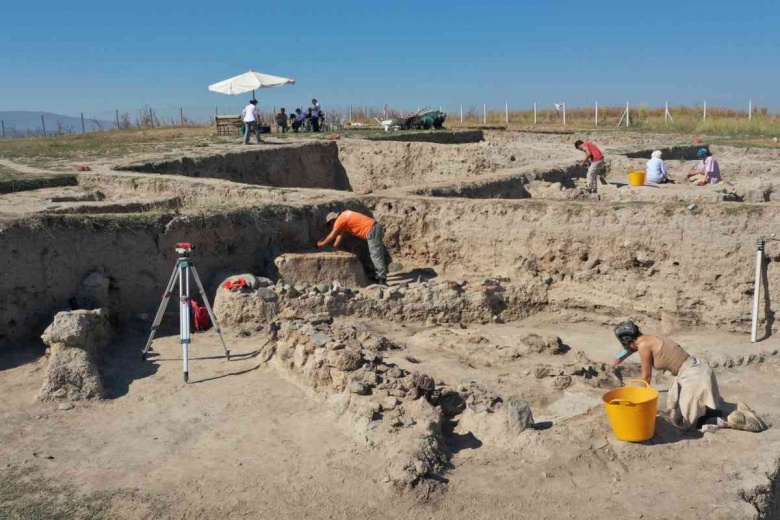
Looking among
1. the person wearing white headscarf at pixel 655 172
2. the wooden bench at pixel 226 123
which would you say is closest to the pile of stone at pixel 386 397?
the person wearing white headscarf at pixel 655 172

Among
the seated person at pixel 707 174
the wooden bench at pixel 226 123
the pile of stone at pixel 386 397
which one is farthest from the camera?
the wooden bench at pixel 226 123

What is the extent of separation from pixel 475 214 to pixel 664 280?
8.72 ft

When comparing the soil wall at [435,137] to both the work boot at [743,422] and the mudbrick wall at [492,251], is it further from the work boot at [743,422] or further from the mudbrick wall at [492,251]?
the work boot at [743,422]

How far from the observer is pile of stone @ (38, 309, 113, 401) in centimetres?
673

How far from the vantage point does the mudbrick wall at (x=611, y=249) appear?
28.9ft

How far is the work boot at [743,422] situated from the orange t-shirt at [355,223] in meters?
5.37

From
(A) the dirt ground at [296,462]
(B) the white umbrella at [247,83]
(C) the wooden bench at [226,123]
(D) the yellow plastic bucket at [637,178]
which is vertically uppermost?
(B) the white umbrella at [247,83]

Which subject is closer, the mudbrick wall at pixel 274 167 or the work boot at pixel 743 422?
the work boot at pixel 743 422

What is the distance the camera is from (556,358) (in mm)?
8188

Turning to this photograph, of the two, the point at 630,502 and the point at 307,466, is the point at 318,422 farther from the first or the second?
the point at 630,502

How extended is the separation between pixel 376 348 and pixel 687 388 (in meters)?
3.06

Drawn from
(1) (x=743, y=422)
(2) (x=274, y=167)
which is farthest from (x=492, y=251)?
(2) (x=274, y=167)

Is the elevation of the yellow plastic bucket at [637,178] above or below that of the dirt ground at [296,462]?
above

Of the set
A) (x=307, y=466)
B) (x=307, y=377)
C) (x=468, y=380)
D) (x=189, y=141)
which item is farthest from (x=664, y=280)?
(x=189, y=141)
